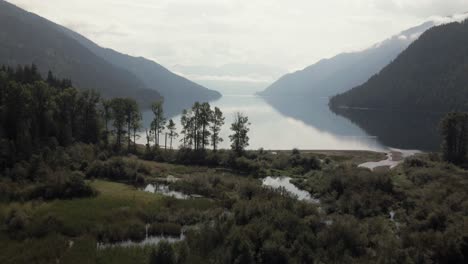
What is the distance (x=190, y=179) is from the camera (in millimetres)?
67625

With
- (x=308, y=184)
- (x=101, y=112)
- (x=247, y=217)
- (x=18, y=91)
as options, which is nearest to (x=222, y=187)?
(x=308, y=184)

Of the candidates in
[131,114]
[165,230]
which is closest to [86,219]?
[165,230]

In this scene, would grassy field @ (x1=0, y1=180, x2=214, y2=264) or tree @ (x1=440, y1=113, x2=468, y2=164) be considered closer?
grassy field @ (x1=0, y1=180, x2=214, y2=264)

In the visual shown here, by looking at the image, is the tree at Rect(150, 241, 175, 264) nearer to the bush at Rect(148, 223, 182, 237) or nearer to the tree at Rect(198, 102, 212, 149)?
the bush at Rect(148, 223, 182, 237)

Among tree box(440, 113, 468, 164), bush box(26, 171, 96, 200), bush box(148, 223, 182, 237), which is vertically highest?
tree box(440, 113, 468, 164)

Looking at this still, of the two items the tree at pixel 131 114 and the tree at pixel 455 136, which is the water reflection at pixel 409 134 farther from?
the tree at pixel 131 114

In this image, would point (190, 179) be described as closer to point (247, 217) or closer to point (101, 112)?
point (247, 217)

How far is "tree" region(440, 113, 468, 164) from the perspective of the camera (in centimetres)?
9150

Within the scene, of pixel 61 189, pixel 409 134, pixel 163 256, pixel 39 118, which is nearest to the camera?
pixel 163 256

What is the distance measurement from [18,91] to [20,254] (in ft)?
158

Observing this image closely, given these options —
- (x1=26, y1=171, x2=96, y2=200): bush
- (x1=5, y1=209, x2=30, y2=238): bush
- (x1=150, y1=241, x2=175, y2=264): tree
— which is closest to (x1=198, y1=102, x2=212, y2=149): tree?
(x1=26, y1=171, x2=96, y2=200): bush

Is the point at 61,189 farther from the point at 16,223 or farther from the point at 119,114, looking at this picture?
the point at 119,114

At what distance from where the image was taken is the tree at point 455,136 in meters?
91.5

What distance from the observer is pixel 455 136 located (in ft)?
303
